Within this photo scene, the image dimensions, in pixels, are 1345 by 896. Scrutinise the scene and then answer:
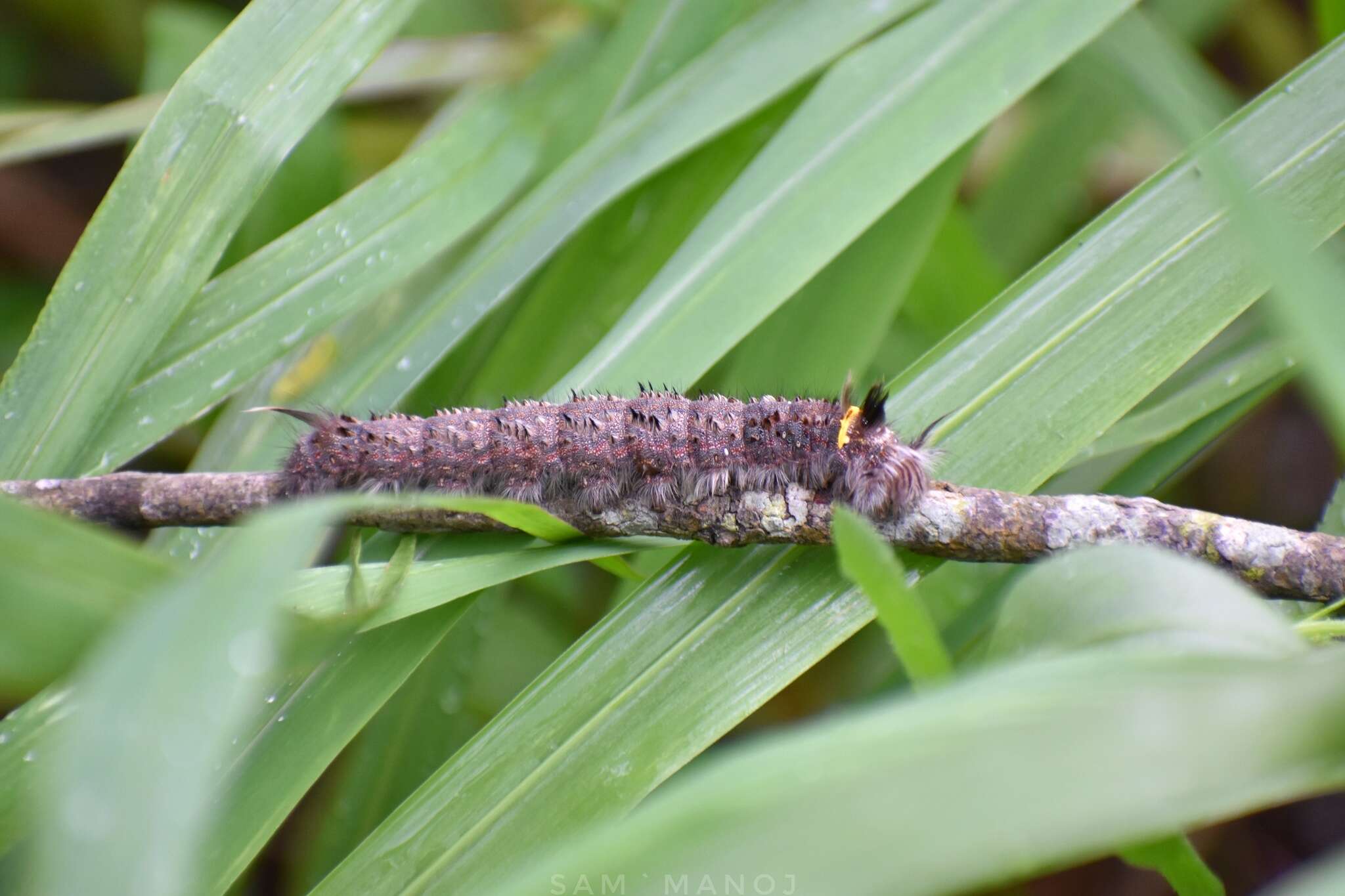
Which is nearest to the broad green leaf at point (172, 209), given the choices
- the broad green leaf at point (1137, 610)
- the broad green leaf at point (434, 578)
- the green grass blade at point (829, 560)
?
the broad green leaf at point (434, 578)

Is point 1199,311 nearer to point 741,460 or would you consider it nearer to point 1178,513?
point 1178,513

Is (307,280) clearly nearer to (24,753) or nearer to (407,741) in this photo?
(24,753)

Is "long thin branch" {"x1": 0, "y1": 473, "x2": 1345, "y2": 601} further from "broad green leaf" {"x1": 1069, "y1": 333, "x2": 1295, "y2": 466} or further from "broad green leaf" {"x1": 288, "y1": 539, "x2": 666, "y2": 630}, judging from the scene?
"broad green leaf" {"x1": 1069, "y1": 333, "x2": 1295, "y2": 466}

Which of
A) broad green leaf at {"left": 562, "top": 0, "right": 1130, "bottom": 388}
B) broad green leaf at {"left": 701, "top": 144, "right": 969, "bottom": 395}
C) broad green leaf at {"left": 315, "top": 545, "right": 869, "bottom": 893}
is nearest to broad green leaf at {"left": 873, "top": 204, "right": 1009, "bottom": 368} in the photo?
broad green leaf at {"left": 701, "top": 144, "right": 969, "bottom": 395}

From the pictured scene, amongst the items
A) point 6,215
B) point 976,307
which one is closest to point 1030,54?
point 976,307

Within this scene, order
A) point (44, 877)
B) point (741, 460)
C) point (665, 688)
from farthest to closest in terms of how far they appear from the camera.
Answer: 1. point (741, 460)
2. point (665, 688)
3. point (44, 877)

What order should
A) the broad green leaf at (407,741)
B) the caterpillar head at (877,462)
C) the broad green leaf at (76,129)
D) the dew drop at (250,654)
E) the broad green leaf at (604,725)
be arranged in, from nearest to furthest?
the dew drop at (250,654), the broad green leaf at (604,725), the caterpillar head at (877,462), the broad green leaf at (407,741), the broad green leaf at (76,129)

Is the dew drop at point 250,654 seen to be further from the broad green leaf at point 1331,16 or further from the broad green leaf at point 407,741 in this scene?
the broad green leaf at point 1331,16
